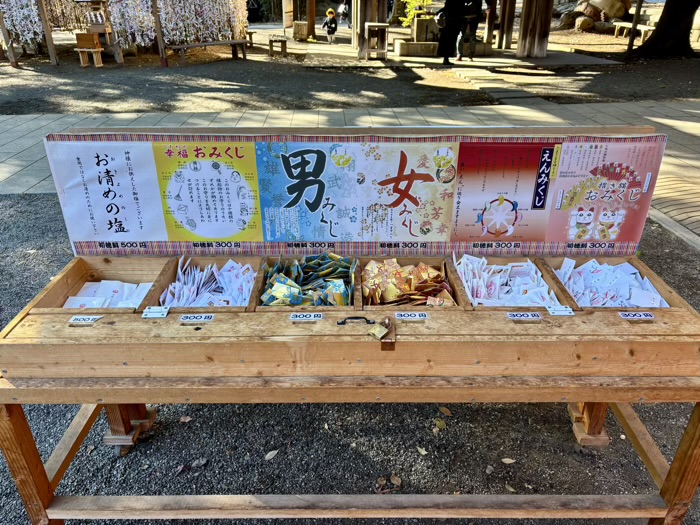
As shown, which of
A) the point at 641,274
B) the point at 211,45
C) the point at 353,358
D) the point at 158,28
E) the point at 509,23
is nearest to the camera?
the point at 353,358

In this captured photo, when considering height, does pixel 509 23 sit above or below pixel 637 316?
above

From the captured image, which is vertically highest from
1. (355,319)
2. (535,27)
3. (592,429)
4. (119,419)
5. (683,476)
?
(535,27)

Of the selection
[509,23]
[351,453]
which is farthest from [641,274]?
[509,23]

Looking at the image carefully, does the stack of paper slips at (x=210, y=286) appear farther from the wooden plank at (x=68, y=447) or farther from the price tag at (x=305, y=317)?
the wooden plank at (x=68, y=447)

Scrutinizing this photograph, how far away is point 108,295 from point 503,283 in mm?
2043

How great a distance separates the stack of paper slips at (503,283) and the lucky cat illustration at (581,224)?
0.28 metres

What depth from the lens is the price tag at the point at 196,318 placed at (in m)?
2.08

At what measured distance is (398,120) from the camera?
30.7 ft

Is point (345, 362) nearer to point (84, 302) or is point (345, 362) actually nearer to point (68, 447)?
point (84, 302)

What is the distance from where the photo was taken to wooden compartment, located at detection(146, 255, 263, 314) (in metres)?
2.19

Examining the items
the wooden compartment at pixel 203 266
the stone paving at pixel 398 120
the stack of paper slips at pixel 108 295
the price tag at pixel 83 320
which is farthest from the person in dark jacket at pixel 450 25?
the price tag at pixel 83 320

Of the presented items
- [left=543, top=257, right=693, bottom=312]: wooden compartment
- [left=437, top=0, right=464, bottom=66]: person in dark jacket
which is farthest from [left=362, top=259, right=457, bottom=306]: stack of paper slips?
[left=437, top=0, right=464, bottom=66]: person in dark jacket

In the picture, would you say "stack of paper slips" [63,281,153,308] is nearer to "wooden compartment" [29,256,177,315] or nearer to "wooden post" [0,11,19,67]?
"wooden compartment" [29,256,177,315]

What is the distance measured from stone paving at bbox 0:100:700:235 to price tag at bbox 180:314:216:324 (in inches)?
244
